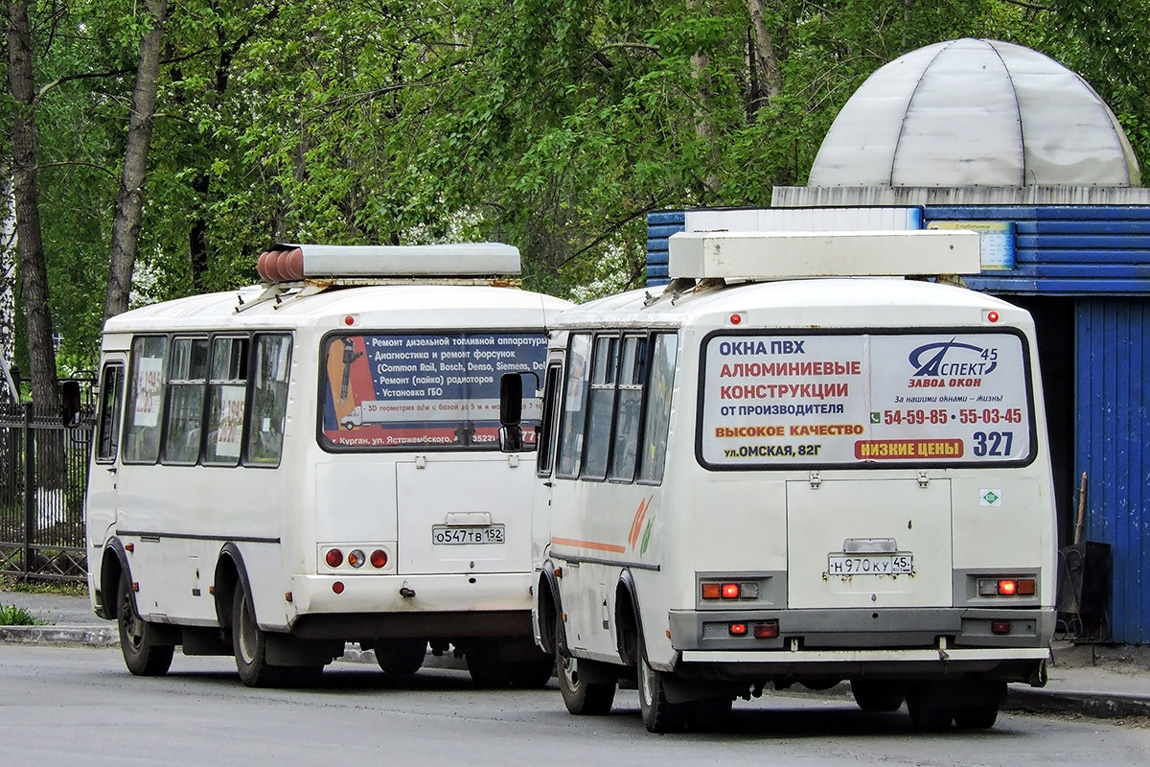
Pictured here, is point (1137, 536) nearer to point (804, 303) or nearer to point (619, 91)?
point (804, 303)

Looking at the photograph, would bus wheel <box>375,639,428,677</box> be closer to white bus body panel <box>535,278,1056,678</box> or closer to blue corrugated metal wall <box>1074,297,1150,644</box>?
white bus body panel <box>535,278,1056,678</box>

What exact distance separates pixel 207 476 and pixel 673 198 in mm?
12129

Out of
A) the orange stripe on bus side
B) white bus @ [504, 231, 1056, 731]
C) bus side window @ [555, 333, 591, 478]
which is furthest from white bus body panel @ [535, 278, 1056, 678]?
bus side window @ [555, 333, 591, 478]

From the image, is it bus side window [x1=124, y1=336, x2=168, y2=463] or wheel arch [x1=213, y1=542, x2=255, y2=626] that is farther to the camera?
bus side window [x1=124, y1=336, x2=168, y2=463]

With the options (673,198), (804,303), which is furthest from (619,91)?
(804,303)

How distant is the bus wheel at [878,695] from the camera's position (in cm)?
1201

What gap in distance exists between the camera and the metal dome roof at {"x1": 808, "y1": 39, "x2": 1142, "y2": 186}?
60.5 ft

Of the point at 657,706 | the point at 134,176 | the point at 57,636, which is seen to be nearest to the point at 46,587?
the point at 134,176

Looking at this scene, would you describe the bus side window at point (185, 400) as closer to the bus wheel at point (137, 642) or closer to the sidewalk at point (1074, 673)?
the bus wheel at point (137, 642)

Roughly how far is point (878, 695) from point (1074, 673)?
3.13m

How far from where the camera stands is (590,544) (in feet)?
41.1

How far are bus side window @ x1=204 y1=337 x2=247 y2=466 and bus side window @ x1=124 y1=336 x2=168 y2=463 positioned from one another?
955 millimetres

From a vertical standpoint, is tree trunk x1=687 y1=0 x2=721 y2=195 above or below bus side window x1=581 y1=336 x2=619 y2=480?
above

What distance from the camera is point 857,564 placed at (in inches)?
432
